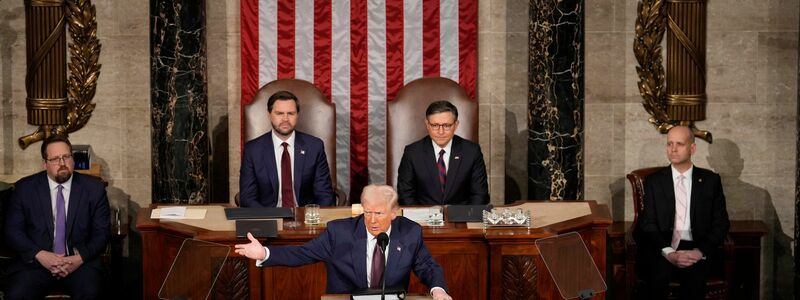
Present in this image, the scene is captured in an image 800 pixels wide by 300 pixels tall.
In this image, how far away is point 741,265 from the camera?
8.75 metres

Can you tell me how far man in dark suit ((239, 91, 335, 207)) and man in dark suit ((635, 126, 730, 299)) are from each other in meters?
2.22

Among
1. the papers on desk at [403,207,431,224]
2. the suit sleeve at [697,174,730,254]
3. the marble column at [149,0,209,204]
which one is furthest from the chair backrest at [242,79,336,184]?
the suit sleeve at [697,174,730,254]

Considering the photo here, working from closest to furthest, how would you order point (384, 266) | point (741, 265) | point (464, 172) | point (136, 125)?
point (384, 266) → point (464, 172) → point (741, 265) → point (136, 125)

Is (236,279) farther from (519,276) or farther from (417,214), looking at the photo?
(519,276)

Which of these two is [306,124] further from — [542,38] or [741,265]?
[741,265]

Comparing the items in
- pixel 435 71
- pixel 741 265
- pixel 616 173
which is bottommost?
pixel 741 265

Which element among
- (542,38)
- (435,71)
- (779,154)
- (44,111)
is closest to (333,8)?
(435,71)

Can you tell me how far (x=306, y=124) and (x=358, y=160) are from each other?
0.80 meters

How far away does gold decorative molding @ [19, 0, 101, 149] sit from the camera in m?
8.88

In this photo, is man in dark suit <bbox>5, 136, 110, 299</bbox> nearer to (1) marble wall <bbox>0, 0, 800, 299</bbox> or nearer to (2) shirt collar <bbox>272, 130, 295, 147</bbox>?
(2) shirt collar <bbox>272, 130, 295, 147</bbox>

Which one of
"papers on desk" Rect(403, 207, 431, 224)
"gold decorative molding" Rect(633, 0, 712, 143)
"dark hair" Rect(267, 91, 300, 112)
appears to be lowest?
"papers on desk" Rect(403, 207, 431, 224)

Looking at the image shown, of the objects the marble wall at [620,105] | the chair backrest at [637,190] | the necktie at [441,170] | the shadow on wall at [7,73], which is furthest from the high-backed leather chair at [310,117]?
the chair backrest at [637,190]

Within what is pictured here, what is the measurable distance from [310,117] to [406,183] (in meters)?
1.13

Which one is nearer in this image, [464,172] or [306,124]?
[464,172]
